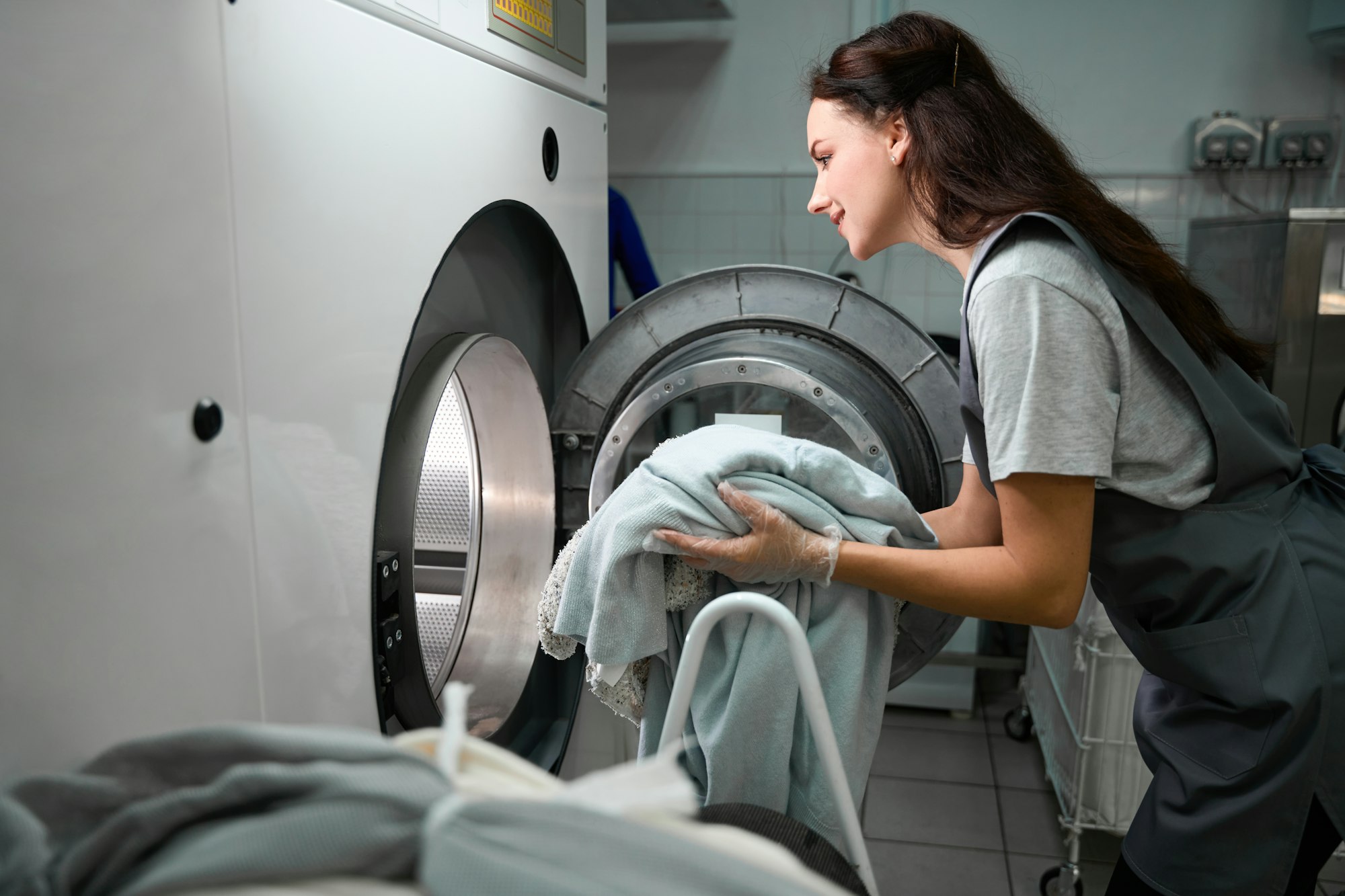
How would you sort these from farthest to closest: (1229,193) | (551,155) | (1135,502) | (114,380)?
(1229,193), (551,155), (1135,502), (114,380)

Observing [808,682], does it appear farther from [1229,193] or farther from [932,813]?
[1229,193]

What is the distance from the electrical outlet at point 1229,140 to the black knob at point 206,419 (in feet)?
9.60

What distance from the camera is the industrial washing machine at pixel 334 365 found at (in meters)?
0.74

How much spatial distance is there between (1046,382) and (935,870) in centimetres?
157

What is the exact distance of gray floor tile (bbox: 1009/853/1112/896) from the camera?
211cm

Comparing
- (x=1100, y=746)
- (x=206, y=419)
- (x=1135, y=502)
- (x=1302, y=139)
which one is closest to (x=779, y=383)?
(x=1135, y=502)

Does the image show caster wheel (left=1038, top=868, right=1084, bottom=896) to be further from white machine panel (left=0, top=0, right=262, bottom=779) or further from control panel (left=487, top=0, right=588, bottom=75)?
control panel (left=487, top=0, right=588, bottom=75)

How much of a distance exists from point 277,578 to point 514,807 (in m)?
0.58

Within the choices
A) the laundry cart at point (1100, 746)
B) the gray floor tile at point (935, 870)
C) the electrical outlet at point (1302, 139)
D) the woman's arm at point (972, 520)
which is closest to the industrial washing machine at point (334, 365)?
the woman's arm at point (972, 520)

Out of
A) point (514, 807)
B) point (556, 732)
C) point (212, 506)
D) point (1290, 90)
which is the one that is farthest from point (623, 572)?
point (1290, 90)

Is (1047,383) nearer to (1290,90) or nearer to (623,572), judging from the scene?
(623,572)

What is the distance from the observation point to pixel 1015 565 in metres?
1.09

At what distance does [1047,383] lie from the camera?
A: 1.02 metres

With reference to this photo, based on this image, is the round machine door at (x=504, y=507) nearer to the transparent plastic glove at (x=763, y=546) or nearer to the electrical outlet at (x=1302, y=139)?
the transparent plastic glove at (x=763, y=546)
